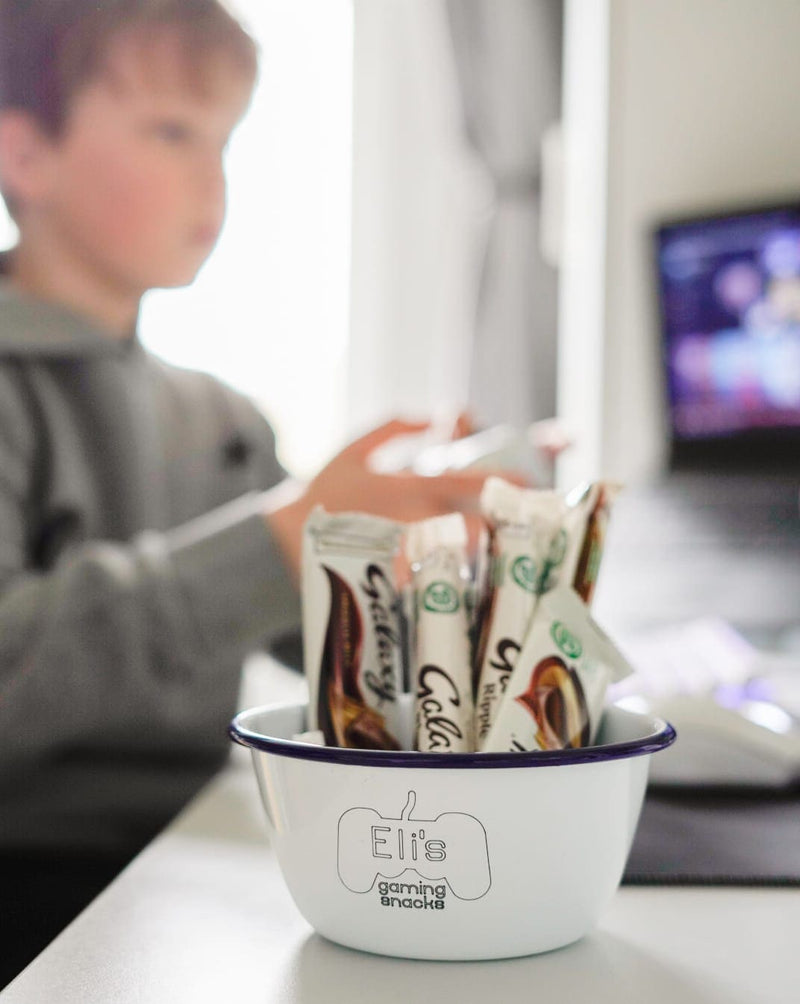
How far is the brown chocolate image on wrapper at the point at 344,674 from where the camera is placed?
33cm

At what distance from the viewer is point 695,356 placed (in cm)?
144

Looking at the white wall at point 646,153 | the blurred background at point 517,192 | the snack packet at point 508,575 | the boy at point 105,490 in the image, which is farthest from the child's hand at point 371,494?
the white wall at point 646,153

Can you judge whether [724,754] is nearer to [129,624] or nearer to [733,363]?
[129,624]

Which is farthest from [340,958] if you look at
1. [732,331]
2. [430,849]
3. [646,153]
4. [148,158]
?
[646,153]

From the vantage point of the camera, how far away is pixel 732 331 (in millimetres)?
1385

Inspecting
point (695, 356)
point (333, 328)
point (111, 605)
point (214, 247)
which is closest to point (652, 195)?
point (695, 356)

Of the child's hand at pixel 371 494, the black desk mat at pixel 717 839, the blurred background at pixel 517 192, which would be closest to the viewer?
the black desk mat at pixel 717 839

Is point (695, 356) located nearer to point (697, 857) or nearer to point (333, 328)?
point (333, 328)

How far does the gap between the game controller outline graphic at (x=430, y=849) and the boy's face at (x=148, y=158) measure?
0.42 m

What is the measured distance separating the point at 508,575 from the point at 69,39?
1.46ft

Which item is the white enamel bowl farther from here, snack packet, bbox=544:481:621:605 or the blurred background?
the blurred background

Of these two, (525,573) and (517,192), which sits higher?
(517,192)

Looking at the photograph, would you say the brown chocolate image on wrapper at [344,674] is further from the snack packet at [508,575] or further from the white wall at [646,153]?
the white wall at [646,153]

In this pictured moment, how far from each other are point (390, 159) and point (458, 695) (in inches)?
58.9
